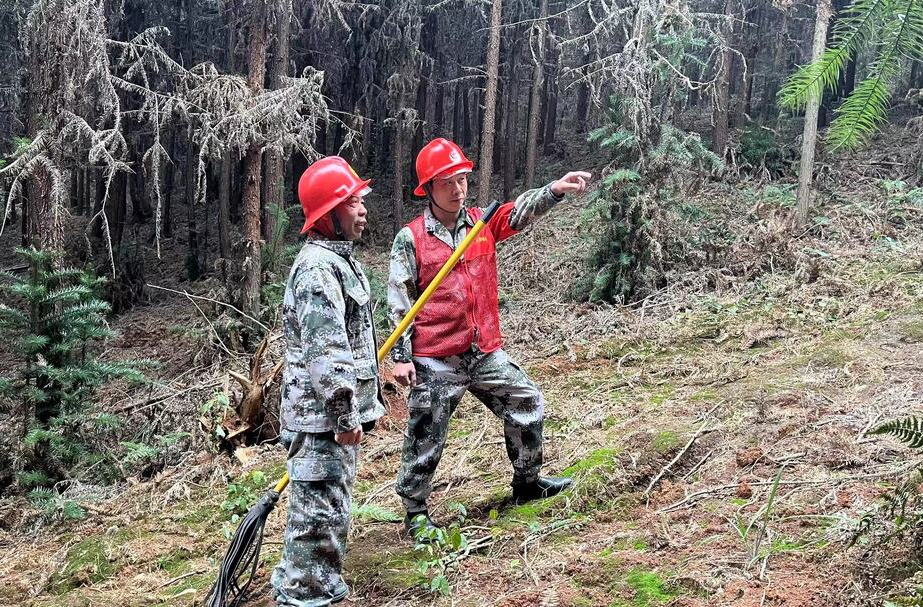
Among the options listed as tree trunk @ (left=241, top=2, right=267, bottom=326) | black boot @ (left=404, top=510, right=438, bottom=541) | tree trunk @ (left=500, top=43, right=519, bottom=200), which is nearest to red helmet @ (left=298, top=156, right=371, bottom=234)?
black boot @ (left=404, top=510, right=438, bottom=541)

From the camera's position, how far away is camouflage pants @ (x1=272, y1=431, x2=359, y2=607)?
3.37 meters

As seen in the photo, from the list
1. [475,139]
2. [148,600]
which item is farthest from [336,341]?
[475,139]

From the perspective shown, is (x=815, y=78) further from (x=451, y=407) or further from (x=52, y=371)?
(x=52, y=371)

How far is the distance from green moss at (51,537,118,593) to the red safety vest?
2.85 m

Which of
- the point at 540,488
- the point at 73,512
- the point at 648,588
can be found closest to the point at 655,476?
the point at 540,488

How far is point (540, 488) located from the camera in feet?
14.9

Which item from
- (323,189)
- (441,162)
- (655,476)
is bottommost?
(655,476)

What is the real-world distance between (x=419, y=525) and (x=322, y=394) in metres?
1.33

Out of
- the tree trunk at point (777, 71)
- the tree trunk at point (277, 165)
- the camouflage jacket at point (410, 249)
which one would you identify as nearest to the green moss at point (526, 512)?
the camouflage jacket at point (410, 249)

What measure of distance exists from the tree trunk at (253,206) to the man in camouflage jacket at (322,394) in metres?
7.09

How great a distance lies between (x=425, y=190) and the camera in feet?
14.1

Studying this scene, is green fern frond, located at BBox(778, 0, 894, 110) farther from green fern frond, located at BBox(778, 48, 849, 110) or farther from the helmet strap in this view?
the helmet strap

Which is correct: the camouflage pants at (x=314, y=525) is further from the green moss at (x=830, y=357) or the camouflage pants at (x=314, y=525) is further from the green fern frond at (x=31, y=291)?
the green fern frond at (x=31, y=291)

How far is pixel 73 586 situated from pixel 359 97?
68.6 ft
